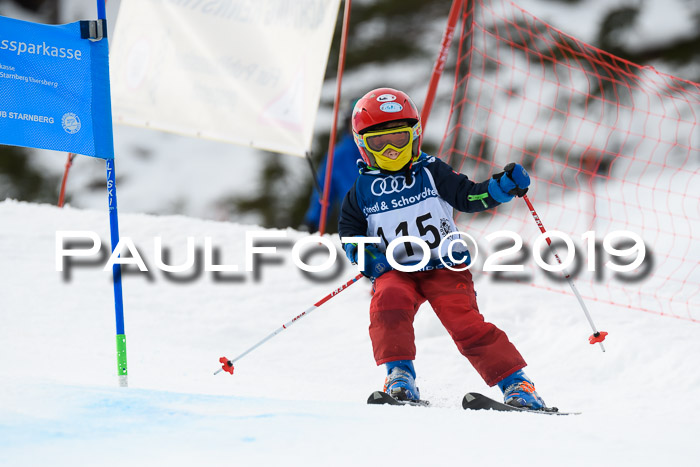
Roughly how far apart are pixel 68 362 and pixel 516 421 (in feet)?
7.63

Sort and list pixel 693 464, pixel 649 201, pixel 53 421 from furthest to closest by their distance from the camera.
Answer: pixel 649 201 → pixel 53 421 → pixel 693 464

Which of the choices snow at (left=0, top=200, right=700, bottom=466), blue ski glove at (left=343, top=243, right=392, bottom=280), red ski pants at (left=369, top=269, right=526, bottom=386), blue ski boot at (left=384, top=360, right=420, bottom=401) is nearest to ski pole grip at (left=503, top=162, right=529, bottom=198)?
red ski pants at (left=369, top=269, right=526, bottom=386)

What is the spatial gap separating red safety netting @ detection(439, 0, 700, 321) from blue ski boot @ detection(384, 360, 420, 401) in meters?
2.27

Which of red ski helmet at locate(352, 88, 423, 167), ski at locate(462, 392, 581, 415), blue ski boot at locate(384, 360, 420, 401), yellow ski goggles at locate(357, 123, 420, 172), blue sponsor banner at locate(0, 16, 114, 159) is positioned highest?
blue sponsor banner at locate(0, 16, 114, 159)

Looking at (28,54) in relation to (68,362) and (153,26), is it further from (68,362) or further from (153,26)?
(153,26)

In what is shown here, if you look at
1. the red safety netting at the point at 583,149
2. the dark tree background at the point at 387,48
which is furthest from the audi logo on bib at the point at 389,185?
the dark tree background at the point at 387,48

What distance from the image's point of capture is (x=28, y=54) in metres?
2.87

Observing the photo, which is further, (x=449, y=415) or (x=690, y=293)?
(x=690, y=293)

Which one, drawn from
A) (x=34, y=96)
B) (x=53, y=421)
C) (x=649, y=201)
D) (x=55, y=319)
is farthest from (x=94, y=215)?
(x=649, y=201)

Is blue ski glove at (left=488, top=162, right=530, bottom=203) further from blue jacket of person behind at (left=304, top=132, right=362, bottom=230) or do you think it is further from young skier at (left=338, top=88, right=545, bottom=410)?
blue jacket of person behind at (left=304, top=132, right=362, bottom=230)

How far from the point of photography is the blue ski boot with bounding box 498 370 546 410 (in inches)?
103

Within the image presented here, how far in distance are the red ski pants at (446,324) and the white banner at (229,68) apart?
8.89 feet

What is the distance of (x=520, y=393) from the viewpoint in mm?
2650

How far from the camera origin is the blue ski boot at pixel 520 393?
2.62 m
